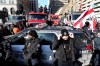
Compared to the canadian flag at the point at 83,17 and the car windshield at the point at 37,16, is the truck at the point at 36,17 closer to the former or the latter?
the car windshield at the point at 37,16

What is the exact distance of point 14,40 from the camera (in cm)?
1032

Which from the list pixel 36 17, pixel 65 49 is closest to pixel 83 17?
pixel 65 49

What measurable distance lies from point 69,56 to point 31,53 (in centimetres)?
111

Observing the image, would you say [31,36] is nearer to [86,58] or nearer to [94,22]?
[86,58]

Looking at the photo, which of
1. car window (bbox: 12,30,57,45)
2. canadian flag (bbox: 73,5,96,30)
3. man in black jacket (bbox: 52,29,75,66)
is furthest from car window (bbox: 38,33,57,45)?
canadian flag (bbox: 73,5,96,30)

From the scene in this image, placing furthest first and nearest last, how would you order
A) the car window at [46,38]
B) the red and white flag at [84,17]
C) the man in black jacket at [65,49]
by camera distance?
the red and white flag at [84,17], the car window at [46,38], the man in black jacket at [65,49]

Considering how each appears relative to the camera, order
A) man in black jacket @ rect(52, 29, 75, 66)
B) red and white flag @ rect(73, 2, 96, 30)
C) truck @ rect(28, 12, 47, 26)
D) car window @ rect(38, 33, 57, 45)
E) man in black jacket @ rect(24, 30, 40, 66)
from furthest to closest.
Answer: truck @ rect(28, 12, 47, 26), red and white flag @ rect(73, 2, 96, 30), car window @ rect(38, 33, 57, 45), man in black jacket @ rect(24, 30, 40, 66), man in black jacket @ rect(52, 29, 75, 66)

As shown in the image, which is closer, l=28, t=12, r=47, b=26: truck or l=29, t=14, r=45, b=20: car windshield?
l=28, t=12, r=47, b=26: truck

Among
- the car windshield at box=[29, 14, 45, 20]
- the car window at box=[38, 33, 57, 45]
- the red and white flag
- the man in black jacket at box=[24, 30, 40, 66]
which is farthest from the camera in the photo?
the car windshield at box=[29, 14, 45, 20]

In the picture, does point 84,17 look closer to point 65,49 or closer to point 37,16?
point 65,49

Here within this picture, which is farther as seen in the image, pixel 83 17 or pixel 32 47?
pixel 83 17

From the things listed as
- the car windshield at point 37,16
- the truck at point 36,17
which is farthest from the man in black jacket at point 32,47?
the car windshield at point 37,16

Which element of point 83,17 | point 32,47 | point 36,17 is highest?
point 83,17

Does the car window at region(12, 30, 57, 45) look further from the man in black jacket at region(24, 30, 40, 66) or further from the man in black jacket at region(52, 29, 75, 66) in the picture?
the man in black jacket at region(52, 29, 75, 66)
